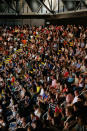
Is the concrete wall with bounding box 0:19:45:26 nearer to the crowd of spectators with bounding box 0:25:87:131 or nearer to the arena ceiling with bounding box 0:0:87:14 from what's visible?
the arena ceiling with bounding box 0:0:87:14

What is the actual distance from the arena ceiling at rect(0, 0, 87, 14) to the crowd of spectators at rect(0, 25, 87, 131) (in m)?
2.41

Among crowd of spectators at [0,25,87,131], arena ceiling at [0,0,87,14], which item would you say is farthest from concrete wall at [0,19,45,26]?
crowd of spectators at [0,25,87,131]

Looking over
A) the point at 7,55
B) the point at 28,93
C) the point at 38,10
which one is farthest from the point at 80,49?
the point at 38,10

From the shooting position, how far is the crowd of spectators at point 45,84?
6.04 m

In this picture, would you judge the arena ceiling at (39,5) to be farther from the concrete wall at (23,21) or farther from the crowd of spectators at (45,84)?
the crowd of spectators at (45,84)

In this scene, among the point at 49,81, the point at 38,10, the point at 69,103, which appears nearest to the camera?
the point at 69,103

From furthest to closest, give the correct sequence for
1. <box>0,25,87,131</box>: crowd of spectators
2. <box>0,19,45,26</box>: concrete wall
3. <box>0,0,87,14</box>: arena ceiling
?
<box>0,19,45,26</box>: concrete wall, <box>0,0,87,14</box>: arena ceiling, <box>0,25,87,131</box>: crowd of spectators

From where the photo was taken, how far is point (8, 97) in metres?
10.3

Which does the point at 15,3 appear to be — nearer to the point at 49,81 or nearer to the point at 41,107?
the point at 49,81

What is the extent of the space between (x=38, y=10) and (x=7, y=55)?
6.28 metres

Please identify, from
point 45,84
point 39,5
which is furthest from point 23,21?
point 45,84

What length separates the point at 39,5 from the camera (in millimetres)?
19875

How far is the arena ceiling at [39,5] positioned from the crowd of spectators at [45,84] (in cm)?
241

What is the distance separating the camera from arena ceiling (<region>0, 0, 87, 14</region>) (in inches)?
606
